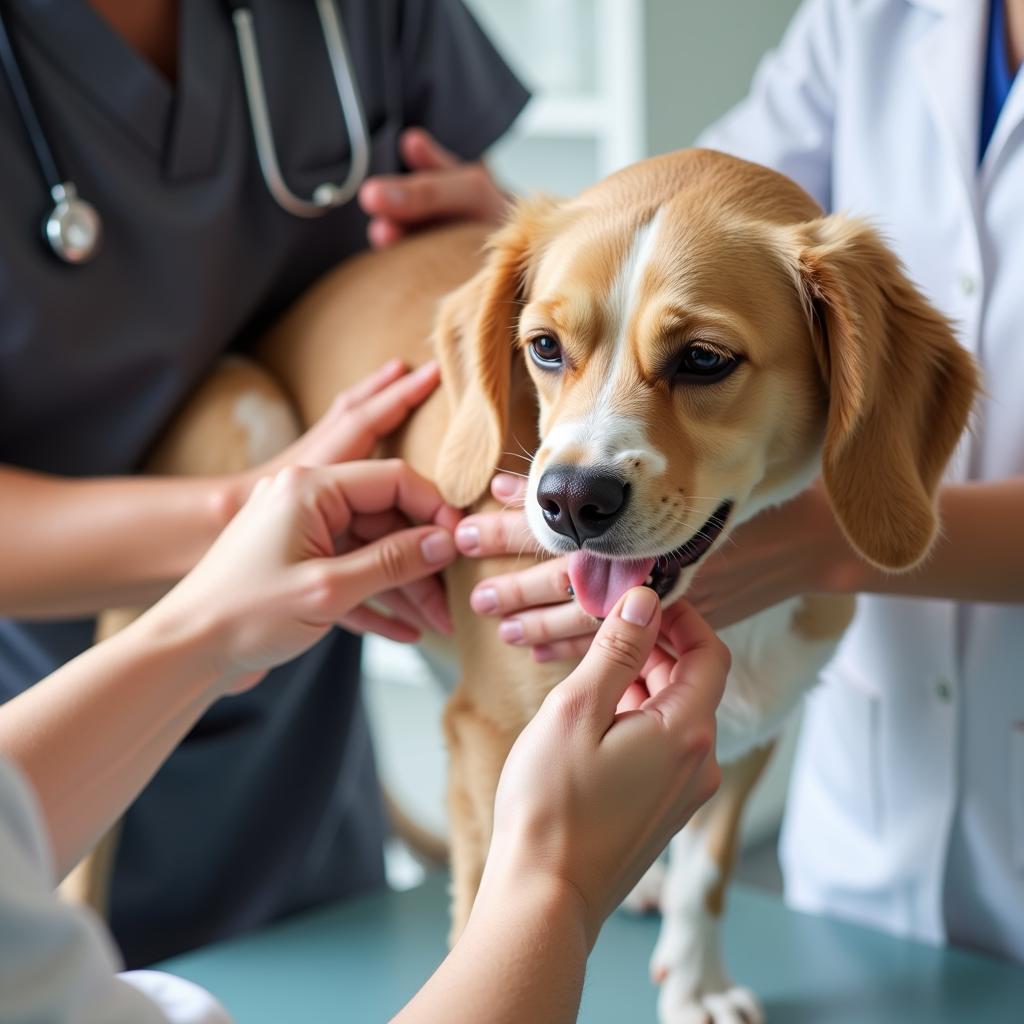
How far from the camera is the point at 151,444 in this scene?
1352 millimetres

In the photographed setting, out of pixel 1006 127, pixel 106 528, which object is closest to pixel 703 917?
pixel 106 528

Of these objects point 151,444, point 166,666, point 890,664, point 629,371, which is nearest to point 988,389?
point 890,664

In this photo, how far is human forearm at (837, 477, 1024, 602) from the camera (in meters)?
1.01

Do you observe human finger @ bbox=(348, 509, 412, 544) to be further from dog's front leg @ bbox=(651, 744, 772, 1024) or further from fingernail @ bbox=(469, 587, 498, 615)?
dog's front leg @ bbox=(651, 744, 772, 1024)

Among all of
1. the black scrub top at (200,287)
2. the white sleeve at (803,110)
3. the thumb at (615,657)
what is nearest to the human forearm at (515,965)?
the thumb at (615,657)

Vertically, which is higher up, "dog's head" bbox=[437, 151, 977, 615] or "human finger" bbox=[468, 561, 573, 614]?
"dog's head" bbox=[437, 151, 977, 615]

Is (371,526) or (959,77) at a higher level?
(959,77)

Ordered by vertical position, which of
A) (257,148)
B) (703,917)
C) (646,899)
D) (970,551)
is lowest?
(646,899)

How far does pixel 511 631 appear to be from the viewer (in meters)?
0.97

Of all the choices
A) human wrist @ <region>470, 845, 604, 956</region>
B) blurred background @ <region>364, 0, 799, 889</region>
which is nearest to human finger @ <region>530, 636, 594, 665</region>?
human wrist @ <region>470, 845, 604, 956</region>

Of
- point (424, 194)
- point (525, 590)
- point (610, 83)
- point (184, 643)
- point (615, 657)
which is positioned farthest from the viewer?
point (610, 83)

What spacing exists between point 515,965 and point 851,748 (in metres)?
0.82

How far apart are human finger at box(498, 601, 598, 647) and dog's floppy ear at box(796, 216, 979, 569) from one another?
22 centimetres

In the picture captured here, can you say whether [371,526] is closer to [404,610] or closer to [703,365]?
[404,610]
